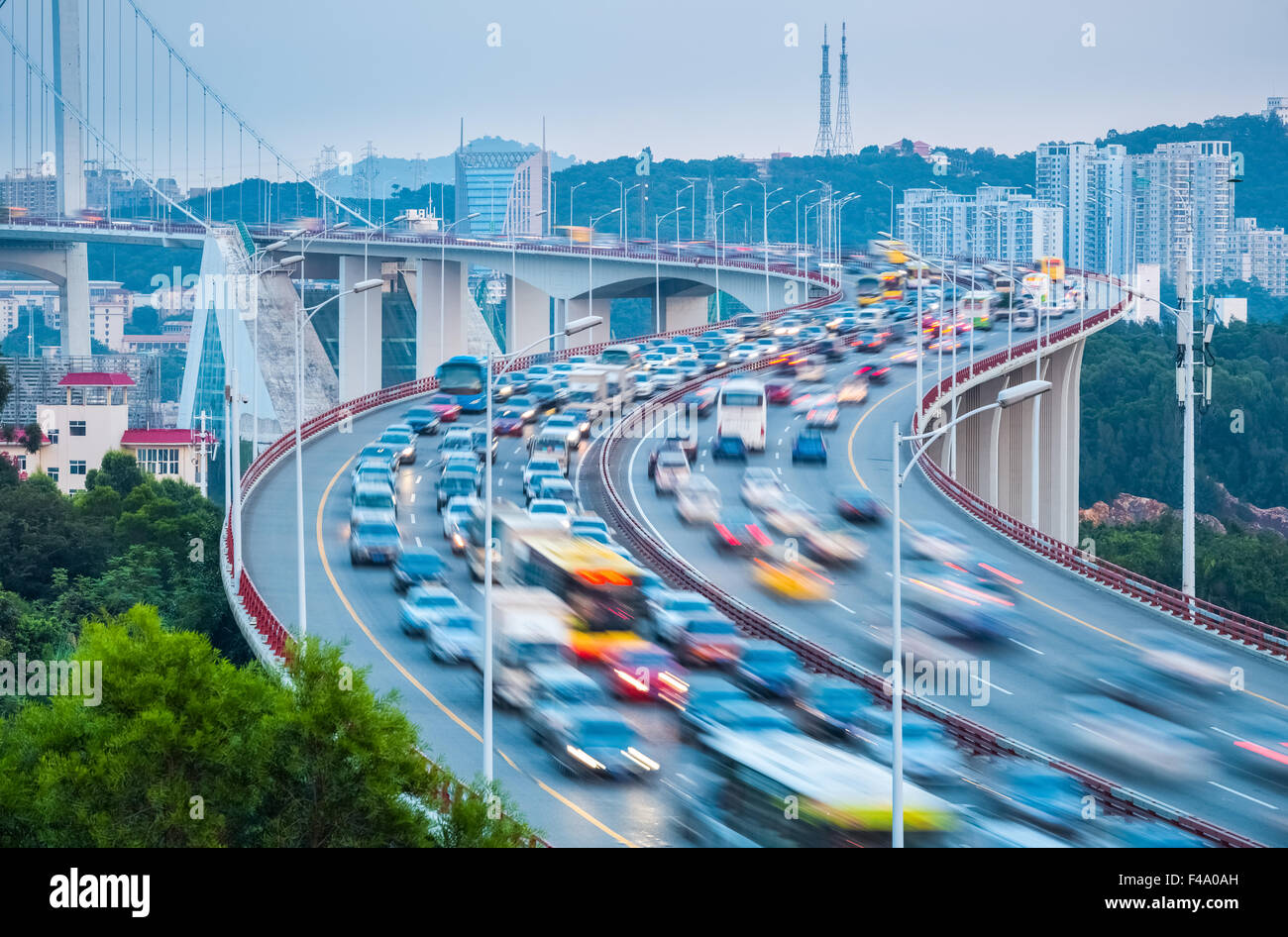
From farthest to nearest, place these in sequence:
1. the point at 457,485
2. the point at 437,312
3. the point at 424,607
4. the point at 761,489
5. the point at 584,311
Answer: the point at 437,312 < the point at 584,311 < the point at 761,489 < the point at 457,485 < the point at 424,607

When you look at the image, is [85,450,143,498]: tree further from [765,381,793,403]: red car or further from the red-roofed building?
[765,381,793,403]: red car

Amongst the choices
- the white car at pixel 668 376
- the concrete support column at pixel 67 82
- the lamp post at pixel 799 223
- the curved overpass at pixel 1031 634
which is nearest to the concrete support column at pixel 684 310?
the lamp post at pixel 799 223

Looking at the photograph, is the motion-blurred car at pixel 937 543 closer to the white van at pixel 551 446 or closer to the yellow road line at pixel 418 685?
the yellow road line at pixel 418 685

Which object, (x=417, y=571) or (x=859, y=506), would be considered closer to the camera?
(x=417, y=571)

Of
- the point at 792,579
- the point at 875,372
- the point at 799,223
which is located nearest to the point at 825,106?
the point at 875,372

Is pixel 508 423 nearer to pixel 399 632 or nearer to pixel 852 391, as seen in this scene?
pixel 852 391
